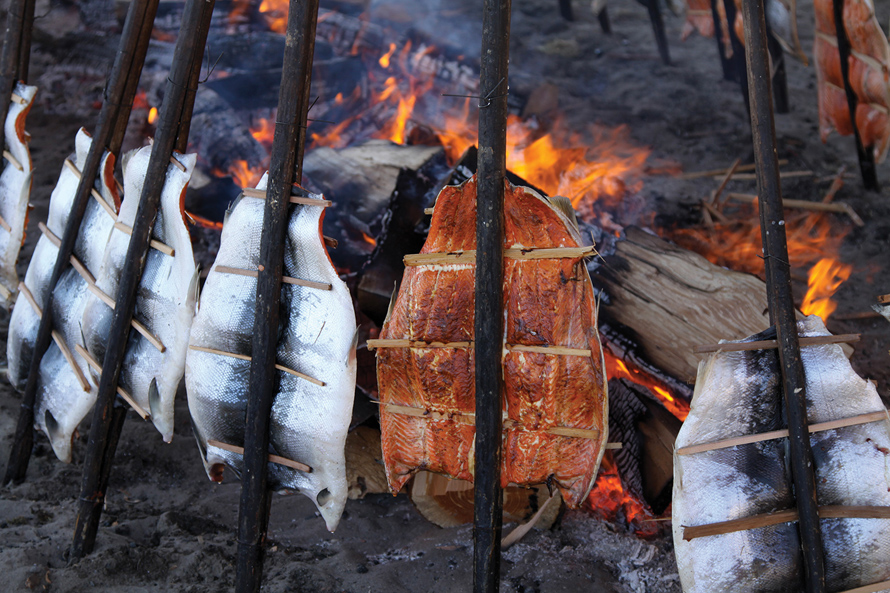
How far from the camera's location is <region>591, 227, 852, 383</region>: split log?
12.2ft

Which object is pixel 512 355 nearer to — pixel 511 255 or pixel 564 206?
pixel 511 255

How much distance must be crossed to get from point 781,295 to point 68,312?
3851mm

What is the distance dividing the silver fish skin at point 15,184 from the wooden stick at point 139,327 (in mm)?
1268

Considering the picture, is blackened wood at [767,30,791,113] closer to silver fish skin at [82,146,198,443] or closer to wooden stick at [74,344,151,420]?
silver fish skin at [82,146,198,443]

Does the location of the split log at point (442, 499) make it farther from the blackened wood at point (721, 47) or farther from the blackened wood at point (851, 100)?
the blackened wood at point (721, 47)

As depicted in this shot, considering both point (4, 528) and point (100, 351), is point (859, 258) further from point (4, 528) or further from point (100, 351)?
point (4, 528)

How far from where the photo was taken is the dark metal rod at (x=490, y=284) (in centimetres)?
253

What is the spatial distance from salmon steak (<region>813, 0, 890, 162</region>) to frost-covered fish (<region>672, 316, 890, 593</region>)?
4.48 metres

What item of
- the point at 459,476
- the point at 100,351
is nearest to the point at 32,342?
the point at 100,351

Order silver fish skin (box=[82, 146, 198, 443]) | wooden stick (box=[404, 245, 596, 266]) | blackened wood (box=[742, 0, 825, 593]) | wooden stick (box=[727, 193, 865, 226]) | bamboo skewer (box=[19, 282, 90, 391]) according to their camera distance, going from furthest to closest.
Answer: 1. wooden stick (box=[727, 193, 865, 226])
2. bamboo skewer (box=[19, 282, 90, 391])
3. silver fish skin (box=[82, 146, 198, 443])
4. wooden stick (box=[404, 245, 596, 266])
5. blackened wood (box=[742, 0, 825, 593])

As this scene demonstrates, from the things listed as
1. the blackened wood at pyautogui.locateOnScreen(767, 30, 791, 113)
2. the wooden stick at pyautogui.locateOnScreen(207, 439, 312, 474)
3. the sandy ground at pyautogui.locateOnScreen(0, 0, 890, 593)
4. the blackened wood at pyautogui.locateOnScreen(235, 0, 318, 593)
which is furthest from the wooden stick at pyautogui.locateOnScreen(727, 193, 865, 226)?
the wooden stick at pyautogui.locateOnScreen(207, 439, 312, 474)

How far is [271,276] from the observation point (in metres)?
2.83

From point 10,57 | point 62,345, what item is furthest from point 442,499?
point 10,57

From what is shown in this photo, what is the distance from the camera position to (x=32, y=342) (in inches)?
153
